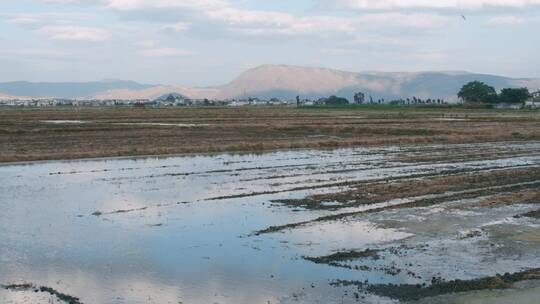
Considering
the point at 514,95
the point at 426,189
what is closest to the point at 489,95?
the point at 514,95

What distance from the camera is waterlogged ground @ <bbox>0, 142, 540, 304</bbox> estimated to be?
29.1 ft

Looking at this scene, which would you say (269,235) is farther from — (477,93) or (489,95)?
(477,93)

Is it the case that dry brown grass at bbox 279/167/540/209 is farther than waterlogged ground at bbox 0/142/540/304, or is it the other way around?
dry brown grass at bbox 279/167/540/209

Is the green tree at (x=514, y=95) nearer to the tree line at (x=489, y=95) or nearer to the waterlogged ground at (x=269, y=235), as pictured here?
the tree line at (x=489, y=95)

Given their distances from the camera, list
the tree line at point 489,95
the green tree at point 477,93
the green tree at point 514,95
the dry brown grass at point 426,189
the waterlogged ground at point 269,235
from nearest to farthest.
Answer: the waterlogged ground at point 269,235 → the dry brown grass at point 426,189 → the green tree at point 514,95 → the tree line at point 489,95 → the green tree at point 477,93

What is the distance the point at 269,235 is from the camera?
12383 millimetres

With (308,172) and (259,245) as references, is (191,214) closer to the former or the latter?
(259,245)

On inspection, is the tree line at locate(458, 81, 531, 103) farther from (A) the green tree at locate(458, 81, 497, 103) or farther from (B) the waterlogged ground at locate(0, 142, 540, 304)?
(B) the waterlogged ground at locate(0, 142, 540, 304)

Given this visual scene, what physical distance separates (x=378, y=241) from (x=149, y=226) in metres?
4.67

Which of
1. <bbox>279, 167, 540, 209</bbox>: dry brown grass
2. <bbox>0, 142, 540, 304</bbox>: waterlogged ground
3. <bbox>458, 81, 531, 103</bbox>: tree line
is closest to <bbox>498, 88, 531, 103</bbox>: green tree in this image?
<bbox>458, 81, 531, 103</bbox>: tree line

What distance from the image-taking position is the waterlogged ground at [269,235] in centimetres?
888

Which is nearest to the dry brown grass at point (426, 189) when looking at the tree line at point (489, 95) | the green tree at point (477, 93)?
the tree line at point (489, 95)

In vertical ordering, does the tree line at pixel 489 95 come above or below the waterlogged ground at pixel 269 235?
above

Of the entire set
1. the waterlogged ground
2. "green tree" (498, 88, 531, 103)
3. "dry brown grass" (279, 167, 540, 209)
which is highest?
"green tree" (498, 88, 531, 103)
